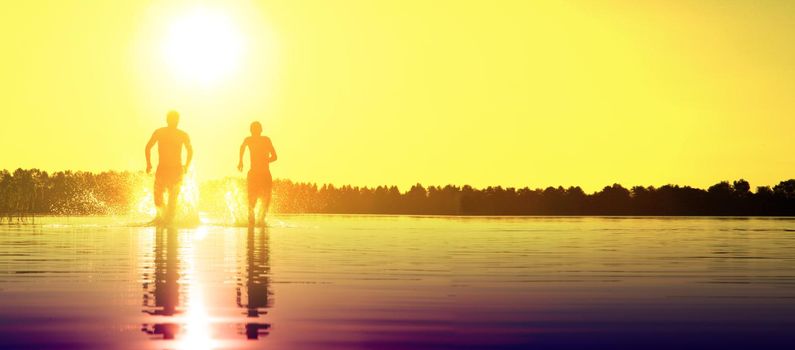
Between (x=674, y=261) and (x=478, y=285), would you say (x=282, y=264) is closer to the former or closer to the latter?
(x=478, y=285)

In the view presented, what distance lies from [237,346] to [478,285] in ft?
19.0

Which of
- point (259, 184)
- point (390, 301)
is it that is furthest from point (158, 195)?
point (390, 301)

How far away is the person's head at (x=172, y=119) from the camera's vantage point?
111 feet

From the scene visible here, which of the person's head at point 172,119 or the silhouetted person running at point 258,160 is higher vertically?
the person's head at point 172,119

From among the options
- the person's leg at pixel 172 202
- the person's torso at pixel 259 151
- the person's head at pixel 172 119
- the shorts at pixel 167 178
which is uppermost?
the person's head at pixel 172 119

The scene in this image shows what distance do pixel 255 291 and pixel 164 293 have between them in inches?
41.1

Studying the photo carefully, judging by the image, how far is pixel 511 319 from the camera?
9719 millimetres

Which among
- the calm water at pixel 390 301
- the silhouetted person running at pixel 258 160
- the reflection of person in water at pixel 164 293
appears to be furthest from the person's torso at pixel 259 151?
the reflection of person in water at pixel 164 293

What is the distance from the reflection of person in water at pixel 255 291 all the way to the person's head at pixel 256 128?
49.1 feet

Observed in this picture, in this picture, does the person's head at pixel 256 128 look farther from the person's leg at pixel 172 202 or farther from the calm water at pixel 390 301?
the calm water at pixel 390 301

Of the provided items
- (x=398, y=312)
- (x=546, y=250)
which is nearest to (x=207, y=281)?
(x=398, y=312)

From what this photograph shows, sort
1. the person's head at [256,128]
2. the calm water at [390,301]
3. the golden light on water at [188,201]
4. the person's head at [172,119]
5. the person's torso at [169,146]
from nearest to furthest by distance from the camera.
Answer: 1. the calm water at [390,301]
2. the person's torso at [169,146]
3. the person's head at [172,119]
4. the person's head at [256,128]
5. the golden light on water at [188,201]

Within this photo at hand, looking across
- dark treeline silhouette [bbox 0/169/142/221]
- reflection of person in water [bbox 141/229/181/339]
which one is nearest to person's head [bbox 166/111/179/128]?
reflection of person in water [bbox 141/229/181/339]

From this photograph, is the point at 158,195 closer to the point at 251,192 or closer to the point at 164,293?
the point at 251,192
